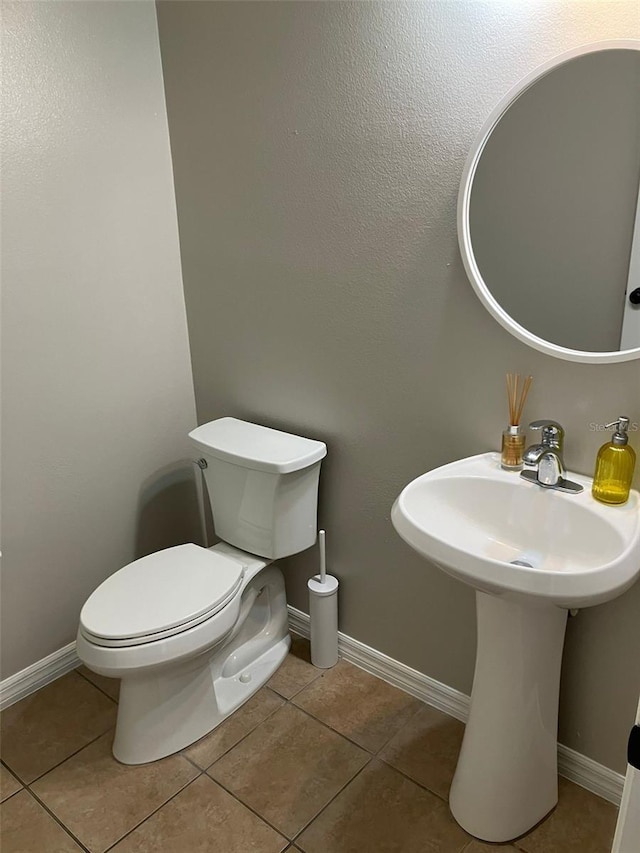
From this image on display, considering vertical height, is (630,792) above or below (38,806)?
above

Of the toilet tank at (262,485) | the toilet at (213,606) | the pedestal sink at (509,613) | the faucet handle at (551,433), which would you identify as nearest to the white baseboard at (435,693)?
the pedestal sink at (509,613)

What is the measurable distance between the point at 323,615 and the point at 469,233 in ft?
3.86

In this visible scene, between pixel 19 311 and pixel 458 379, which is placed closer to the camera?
pixel 458 379

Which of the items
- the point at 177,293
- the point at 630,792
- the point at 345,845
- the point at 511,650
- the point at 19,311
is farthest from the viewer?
the point at 177,293

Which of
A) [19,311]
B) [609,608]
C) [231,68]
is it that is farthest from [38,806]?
[231,68]

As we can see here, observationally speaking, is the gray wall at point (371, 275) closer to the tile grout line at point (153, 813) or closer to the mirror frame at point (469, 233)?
the mirror frame at point (469, 233)

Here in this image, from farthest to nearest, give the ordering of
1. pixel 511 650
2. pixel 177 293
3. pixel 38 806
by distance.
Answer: pixel 177 293 → pixel 38 806 → pixel 511 650

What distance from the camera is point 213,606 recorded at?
1671mm

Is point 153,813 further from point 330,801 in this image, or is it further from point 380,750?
point 380,750

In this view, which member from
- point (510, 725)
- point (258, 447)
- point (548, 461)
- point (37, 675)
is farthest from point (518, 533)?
point (37, 675)

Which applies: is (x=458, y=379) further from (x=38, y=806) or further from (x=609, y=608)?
(x=38, y=806)

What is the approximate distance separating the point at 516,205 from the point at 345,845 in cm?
149

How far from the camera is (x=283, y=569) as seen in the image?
2186 millimetres

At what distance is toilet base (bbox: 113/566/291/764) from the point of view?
66.6 inches
